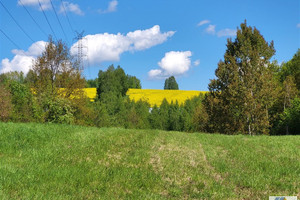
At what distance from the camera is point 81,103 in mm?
37969

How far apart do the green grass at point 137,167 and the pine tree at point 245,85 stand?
12.4 meters

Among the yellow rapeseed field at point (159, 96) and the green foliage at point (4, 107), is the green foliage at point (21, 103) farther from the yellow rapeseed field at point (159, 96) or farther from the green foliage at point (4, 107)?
the yellow rapeseed field at point (159, 96)

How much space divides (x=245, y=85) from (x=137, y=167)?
21.8 metres

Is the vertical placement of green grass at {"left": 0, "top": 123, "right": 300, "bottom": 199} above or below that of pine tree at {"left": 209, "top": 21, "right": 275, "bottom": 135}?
below

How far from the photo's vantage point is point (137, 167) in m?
→ 9.94

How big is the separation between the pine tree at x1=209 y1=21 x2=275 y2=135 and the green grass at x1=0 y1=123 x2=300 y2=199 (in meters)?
12.4

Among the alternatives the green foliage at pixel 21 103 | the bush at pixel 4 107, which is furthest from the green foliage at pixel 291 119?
the bush at pixel 4 107

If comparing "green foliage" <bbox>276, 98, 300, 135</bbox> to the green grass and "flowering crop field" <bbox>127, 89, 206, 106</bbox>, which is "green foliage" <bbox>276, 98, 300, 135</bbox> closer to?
the green grass

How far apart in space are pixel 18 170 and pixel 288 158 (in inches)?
458

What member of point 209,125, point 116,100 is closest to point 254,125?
point 209,125

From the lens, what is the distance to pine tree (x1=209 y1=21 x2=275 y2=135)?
27.3 meters

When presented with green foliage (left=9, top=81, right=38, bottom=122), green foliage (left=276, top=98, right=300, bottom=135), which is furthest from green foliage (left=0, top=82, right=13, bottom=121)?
green foliage (left=276, top=98, right=300, bottom=135)

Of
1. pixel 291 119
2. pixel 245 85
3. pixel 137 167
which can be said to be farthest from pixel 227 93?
pixel 137 167

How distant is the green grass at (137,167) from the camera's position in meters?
7.52
